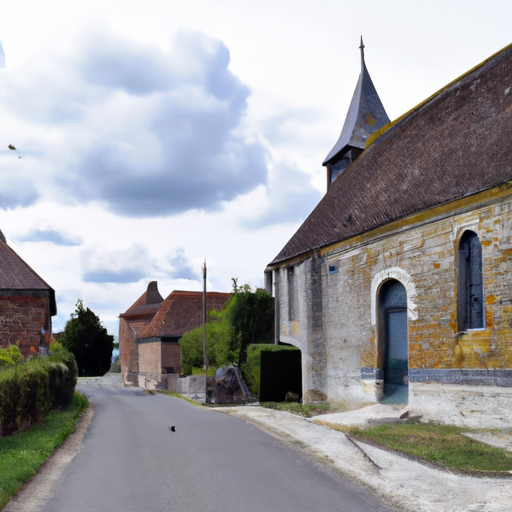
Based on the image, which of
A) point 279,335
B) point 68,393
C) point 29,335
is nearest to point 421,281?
point 279,335

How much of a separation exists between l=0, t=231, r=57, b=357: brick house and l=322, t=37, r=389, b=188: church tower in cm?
1361

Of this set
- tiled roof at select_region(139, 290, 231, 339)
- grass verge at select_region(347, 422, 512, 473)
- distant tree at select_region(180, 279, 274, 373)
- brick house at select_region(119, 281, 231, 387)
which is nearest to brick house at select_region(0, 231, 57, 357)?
distant tree at select_region(180, 279, 274, 373)

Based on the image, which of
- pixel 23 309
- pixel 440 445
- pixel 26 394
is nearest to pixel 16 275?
pixel 23 309

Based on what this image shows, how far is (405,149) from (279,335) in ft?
28.1

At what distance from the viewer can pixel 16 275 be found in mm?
24719

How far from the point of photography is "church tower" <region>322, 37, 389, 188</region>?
25.4 m

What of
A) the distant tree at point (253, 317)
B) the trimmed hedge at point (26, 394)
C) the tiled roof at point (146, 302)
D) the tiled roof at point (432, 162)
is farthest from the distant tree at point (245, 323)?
the tiled roof at point (146, 302)

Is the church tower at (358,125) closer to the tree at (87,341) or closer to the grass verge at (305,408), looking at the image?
the grass verge at (305,408)

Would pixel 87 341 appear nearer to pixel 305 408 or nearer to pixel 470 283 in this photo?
pixel 305 408

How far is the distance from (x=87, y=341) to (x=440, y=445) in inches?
2091

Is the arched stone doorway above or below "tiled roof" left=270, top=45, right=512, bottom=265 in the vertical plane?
below

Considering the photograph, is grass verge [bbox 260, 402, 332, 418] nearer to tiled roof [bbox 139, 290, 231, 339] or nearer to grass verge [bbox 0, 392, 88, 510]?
grass verge [bbox 0, 392, 88, 510]

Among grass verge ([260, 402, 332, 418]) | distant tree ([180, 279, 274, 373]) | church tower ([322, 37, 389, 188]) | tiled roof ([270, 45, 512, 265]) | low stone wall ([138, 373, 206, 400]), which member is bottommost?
low stone wall ([138, 373, 206, 400])

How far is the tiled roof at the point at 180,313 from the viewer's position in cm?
4188
